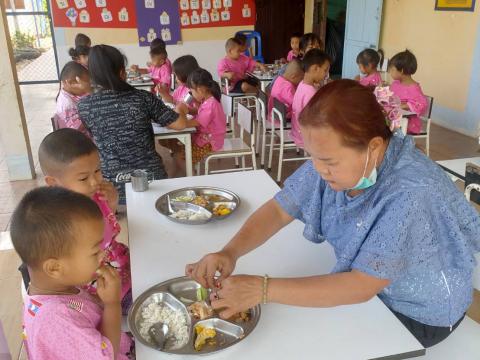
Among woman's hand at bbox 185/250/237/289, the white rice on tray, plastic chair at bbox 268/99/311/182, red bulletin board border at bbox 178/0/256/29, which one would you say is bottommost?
plastic chair at bbox 268/99/311/182

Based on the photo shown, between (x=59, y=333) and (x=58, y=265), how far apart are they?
0.16 metres

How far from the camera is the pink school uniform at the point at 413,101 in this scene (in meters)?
4.09

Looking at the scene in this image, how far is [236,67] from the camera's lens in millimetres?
6160

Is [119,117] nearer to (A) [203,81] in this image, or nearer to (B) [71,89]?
(A) [203,81]

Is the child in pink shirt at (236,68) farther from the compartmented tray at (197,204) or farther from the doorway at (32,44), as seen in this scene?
the doorway at (32,44)

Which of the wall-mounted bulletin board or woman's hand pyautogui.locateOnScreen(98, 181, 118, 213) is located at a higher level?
the wall-mounted bulletin board

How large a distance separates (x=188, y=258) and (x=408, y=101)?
11.1ft

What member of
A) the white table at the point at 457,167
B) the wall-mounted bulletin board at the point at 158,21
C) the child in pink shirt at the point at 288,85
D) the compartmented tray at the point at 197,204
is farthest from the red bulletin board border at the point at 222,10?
the compartmented tray at the point at 197,204

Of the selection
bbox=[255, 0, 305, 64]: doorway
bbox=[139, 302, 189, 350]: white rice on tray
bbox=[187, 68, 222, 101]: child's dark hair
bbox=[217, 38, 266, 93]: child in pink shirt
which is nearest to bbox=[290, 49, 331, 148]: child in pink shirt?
bbox=[187, 68, 222, 101]: child's dark hair

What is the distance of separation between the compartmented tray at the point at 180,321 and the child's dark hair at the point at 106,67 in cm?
171

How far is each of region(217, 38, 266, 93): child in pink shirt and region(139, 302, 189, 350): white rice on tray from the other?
4724 millimetres

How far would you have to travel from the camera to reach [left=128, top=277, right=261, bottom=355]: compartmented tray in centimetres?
111

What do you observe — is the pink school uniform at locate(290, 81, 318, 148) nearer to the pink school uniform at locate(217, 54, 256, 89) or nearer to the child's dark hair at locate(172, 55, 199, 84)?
the child's dark hair at locate(172, 55, 199, 84)

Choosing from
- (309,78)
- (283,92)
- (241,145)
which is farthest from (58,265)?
(283,92)
